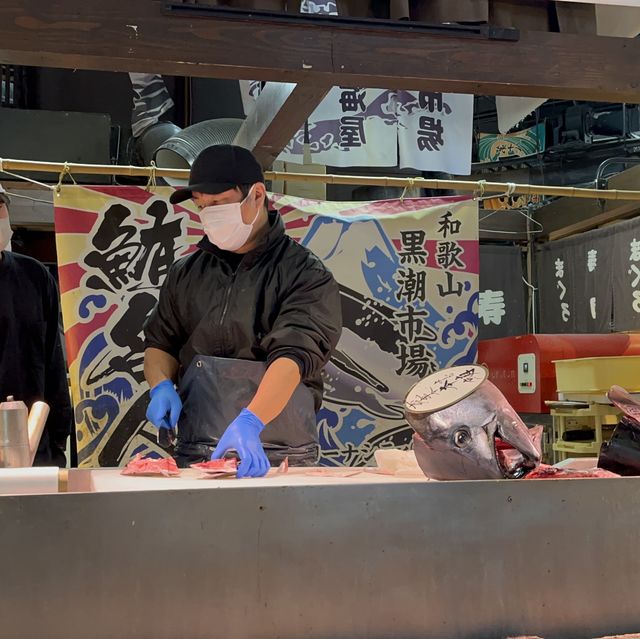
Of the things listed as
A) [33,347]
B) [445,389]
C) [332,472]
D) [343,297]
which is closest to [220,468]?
[332,472]

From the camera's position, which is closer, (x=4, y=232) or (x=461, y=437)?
(x=461, y=437)

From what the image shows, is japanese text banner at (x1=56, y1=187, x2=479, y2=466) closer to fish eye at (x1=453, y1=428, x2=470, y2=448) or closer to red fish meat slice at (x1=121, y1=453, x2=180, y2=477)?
red fish meat slice at (x1=121, y1=453, x2=180, y2=477)

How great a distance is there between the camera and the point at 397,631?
1728 mm

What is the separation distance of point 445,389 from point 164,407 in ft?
5.32

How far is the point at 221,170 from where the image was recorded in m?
3.48

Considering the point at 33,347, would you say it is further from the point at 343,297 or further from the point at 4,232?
the point at 343,297

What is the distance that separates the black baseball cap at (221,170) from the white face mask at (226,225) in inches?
2.8

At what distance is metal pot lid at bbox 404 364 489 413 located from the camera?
6.59ft

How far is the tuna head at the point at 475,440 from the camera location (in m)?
1.94

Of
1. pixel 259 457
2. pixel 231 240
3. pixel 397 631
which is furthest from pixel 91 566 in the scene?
pixel 231 240

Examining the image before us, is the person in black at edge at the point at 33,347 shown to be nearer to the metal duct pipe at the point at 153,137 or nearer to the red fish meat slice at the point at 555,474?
the red fish meat slice at the point at 555,474

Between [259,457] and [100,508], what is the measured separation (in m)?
1.07

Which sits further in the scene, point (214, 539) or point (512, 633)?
point (512, 633)

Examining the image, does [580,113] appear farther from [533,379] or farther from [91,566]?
[91,566]
